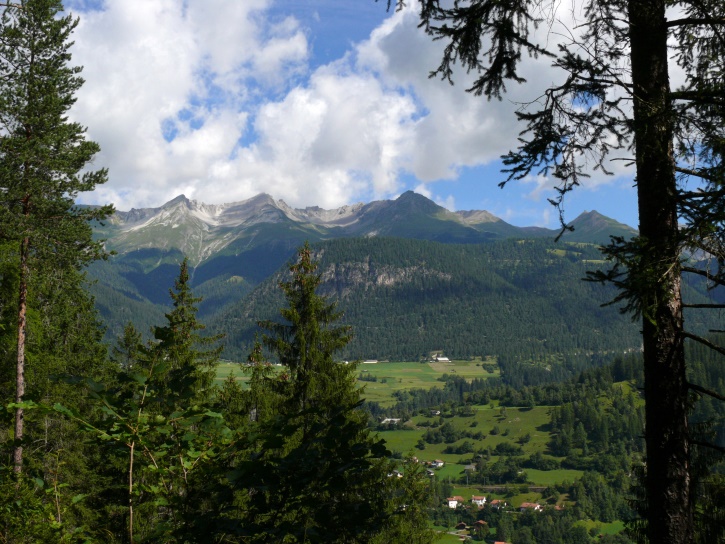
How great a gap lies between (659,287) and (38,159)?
17.9 meters

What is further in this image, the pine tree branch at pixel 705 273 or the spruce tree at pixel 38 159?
the spruce tree at pixel 38 159

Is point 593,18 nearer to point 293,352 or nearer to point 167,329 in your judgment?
point 167,329

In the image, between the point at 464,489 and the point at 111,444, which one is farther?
the point at 464,489

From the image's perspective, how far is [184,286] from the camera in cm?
2464

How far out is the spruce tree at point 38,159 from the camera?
647 inches

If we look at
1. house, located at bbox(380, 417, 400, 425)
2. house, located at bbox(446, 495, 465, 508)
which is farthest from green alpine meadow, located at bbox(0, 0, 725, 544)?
house, located at bbox(380, 417, 400, 425)

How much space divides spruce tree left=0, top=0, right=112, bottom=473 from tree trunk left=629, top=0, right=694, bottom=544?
1643cm

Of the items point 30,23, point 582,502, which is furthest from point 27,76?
point 582,502

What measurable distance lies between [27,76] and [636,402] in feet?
619

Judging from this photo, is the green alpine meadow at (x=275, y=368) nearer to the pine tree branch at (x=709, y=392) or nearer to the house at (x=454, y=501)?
the pine tree branch at (x=709, y=392)

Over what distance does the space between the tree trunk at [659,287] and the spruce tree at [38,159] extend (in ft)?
53.9

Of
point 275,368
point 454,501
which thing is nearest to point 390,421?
point 454,501

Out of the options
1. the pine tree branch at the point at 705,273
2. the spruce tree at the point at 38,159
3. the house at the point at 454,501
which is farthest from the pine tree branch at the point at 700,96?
the house at the point at 454,501

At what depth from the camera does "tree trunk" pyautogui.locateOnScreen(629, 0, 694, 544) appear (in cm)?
510
